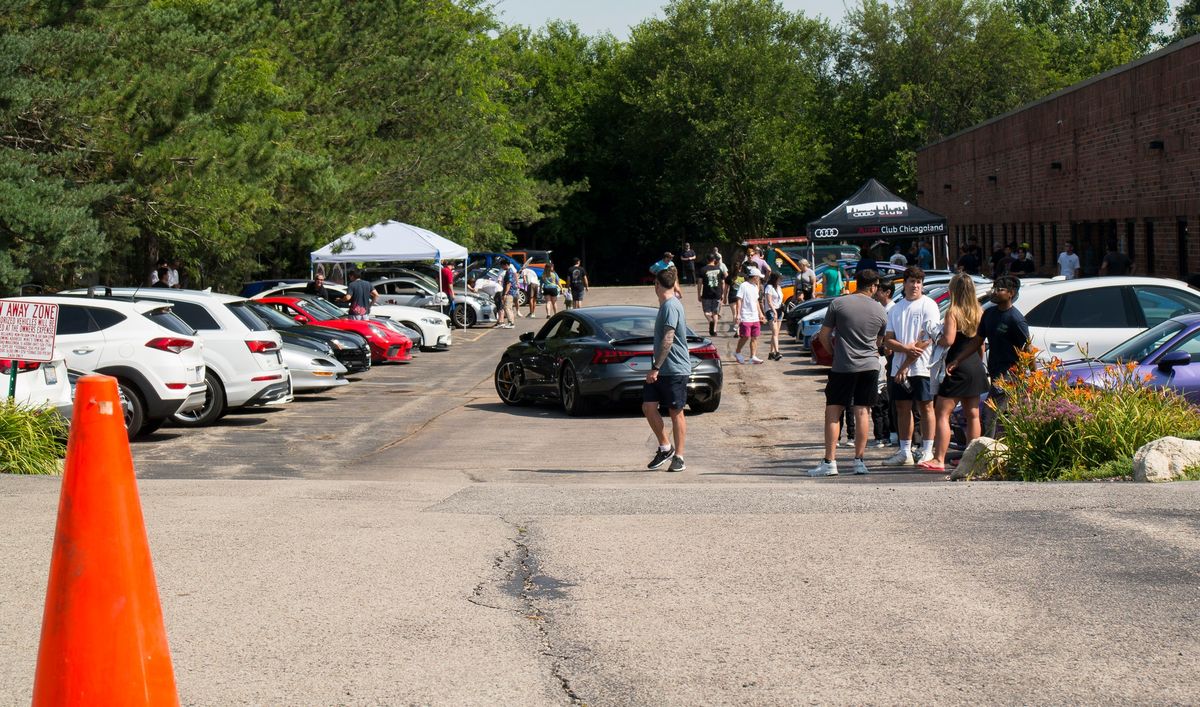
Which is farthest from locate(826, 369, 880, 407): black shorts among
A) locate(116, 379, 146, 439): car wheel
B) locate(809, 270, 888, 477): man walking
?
locate(116, 379, 146, 439): car wheel

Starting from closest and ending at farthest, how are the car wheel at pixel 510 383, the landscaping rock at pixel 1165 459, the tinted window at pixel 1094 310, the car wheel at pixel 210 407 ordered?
the landscaping rock at pixel 1165 459
the tinted window at pixel 1094 310
the car wheel at pixel 210 407
the car wheel at pixel 510 383

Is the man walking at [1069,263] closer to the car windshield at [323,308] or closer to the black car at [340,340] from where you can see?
the car windshield at [323,308]

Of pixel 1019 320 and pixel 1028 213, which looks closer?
pixel 1019 320

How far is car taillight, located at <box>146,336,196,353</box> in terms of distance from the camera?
49.2 ft

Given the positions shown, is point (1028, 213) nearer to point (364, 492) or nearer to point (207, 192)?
point (207, 192)

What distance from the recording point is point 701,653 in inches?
216

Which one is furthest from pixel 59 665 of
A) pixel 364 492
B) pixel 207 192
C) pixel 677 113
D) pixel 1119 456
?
pixel 677 113

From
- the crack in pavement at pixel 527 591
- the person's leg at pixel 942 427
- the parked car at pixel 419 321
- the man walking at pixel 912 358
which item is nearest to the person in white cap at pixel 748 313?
the parked car at pixel 419 321

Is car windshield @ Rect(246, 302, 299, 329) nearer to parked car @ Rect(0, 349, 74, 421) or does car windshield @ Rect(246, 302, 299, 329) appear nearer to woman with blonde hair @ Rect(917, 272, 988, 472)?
parked car @ Rect(0, 349, 74, 421)

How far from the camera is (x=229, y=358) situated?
17062mm

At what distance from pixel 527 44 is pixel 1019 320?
242ft

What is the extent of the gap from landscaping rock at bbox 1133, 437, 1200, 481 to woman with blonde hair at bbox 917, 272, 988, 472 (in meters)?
2.02

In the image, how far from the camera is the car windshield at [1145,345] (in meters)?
12.8

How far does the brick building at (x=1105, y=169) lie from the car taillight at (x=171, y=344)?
65.0ft
